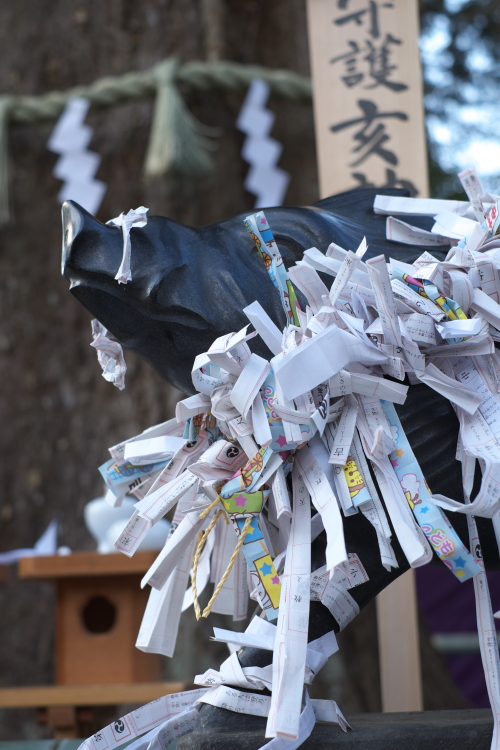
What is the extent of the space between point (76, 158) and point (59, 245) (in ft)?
0.63

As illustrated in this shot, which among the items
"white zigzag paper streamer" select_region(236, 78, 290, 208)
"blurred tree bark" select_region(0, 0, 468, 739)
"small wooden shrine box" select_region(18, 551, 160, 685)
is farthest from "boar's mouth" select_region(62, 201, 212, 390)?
"white zigzag paper streamer" select_region(236, 78, 290, 208)

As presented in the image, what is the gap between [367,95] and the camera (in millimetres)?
1394

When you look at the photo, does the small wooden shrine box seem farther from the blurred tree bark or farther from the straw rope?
the straw rope

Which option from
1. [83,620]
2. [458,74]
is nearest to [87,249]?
[83,620]

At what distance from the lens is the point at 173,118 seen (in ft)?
4.72

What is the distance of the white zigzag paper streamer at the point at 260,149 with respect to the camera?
4.99 feet

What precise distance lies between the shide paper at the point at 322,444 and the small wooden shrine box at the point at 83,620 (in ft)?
2.01

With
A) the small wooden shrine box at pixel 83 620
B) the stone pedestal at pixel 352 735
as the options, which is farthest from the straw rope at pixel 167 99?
the stone pedestal at pixel 352 735

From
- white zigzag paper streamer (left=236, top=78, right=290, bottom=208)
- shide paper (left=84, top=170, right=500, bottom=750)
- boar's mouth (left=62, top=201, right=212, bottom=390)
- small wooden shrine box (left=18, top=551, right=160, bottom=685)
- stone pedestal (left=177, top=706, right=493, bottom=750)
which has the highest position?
white zigzag paper streamer (left=236, top=78, right=290, bottom=208)

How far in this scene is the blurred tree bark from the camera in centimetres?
142

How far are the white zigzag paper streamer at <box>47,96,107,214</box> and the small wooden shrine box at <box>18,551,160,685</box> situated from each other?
2.32 ft

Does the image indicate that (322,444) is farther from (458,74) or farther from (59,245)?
(458,74)

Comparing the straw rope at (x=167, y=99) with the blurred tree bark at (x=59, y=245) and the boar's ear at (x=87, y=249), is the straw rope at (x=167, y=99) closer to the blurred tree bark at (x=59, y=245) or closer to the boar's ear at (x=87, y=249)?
the blurred tree bark at (x=59, y=245)

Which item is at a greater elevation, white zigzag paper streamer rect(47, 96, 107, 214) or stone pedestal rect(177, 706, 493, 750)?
white zigzag paper streamer rect(47, 96, 107, 214)
